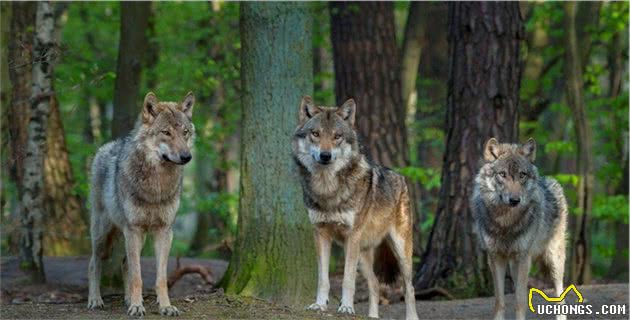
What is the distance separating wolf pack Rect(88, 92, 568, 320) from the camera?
8.43 metres

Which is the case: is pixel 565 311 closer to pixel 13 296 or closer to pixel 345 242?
pixel 345 242

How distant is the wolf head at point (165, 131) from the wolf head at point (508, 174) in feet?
10.2

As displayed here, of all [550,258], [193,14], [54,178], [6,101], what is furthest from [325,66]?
[550,258]

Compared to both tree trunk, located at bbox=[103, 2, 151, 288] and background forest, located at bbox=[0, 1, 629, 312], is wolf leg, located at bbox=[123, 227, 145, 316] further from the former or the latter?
tree trunk, located at bbox=[103, 2, 151, 288]

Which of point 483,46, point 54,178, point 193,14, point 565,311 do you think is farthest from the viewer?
point 193,14

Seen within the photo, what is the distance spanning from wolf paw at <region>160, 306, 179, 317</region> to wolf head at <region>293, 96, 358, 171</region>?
1983 mm

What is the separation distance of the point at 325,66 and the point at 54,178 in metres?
8.68

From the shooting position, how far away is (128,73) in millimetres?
14984

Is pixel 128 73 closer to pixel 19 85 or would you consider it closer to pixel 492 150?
pixel 19 85

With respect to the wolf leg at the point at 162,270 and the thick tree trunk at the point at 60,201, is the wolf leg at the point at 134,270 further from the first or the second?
the thick tree trunk at the point at 60,201

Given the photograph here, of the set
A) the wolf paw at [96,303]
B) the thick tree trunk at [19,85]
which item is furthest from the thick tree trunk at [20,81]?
the wolf paw at [96,303]

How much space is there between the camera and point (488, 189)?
9.42 m

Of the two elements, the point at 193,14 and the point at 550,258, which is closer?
the point at 550,258

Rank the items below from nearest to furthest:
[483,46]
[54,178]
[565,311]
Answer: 1. [565,311]
2. [483,46]
3. [54,178]
